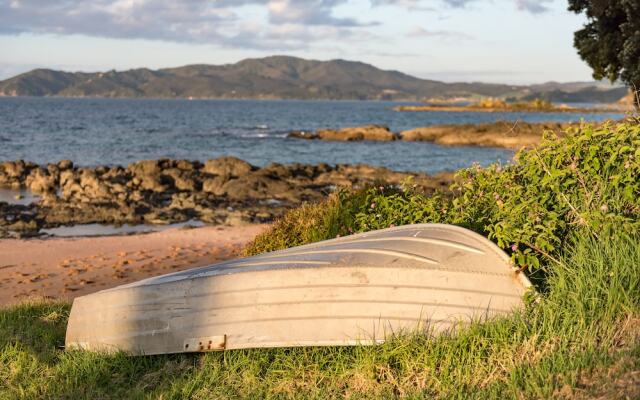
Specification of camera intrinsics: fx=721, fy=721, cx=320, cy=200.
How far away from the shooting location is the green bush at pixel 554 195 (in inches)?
204

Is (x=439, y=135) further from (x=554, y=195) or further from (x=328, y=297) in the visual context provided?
(x=328, y=297)

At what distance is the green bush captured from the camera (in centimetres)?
517

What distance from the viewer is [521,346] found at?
4.50m

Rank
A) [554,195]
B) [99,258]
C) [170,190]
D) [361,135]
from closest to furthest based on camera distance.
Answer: [554,195], [99,258], [170,190], [361,135]

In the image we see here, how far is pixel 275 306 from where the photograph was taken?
513cm

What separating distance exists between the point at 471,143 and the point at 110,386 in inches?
1767

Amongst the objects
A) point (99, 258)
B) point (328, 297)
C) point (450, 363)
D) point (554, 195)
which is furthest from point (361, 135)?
point (450, 363)

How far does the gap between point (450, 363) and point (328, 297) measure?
98 centimetres

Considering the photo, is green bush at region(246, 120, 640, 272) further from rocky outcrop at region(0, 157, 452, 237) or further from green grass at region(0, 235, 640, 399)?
rocky outcrop at region(0, 157, 452, 237)

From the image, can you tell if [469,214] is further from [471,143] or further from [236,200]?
[471,143]

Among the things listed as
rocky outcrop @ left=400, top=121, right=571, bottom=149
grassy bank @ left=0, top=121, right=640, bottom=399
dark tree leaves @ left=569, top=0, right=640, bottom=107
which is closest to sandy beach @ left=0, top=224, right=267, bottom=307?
grassy bank @ left=0, top=121, right=640, bottom=399

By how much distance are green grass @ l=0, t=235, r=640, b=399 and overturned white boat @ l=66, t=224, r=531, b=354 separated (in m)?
0.15

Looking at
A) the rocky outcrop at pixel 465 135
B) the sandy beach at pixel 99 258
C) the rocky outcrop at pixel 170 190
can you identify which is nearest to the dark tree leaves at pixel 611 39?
the rocky outcrop at pixel 170 190

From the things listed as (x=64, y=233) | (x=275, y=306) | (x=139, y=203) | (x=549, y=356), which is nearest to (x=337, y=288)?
(x=275, y=306)
